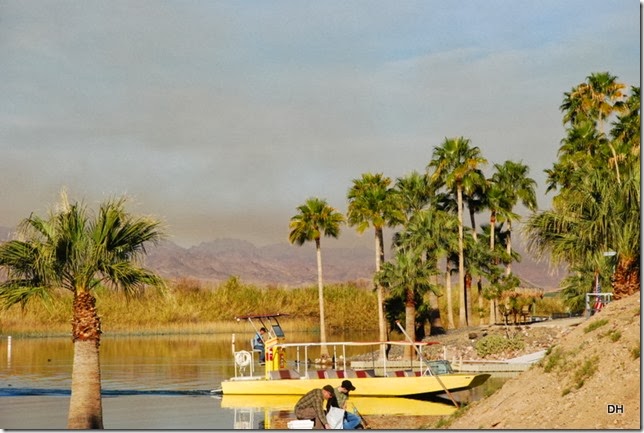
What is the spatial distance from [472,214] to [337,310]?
14.0 m

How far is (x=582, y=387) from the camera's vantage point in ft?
60.8

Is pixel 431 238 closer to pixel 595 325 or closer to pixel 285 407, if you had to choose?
pixel 285 407

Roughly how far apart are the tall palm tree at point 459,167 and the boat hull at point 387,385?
28507mm

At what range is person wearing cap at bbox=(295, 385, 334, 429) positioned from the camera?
18.8 metres

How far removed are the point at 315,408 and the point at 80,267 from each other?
5.41 meters

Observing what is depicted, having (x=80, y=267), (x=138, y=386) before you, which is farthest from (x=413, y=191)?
(x=80, y=267)

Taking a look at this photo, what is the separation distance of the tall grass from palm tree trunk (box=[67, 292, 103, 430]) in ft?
163

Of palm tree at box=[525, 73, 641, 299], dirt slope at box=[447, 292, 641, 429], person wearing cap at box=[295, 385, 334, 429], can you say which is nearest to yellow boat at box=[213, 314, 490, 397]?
palm tree at box=[525, 73, 641, 299]

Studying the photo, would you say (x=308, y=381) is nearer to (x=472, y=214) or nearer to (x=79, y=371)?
(x=79, y=371)

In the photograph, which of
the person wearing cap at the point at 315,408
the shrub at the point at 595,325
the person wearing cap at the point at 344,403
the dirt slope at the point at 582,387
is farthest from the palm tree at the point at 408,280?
the person wearing cap at the point at 315,408

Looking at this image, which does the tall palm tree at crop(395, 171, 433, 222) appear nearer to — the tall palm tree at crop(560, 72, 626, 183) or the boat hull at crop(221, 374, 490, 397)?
the tall palm tree at crop(560, 72, 626, 183)

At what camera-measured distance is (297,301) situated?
267 feet

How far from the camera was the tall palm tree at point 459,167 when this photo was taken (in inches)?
2509

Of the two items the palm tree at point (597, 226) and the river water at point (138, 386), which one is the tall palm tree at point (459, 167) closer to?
the river water at point (138, 386)
